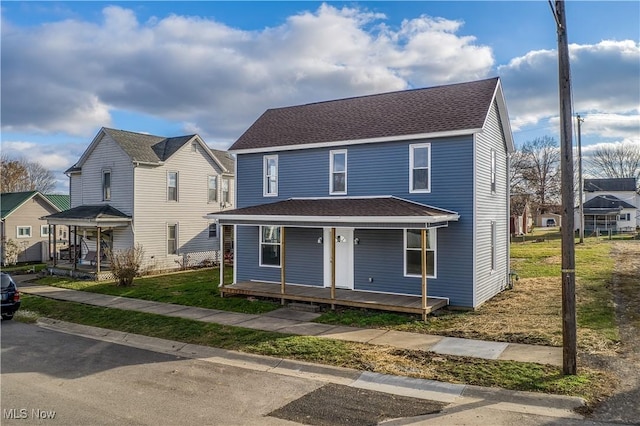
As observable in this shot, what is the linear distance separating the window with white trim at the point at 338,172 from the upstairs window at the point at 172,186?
11976mm

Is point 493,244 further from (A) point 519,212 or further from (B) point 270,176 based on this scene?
(A) point 519,212

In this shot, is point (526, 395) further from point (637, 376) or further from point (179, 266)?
point (179, 266)

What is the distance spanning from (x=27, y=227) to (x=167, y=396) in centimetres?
3014

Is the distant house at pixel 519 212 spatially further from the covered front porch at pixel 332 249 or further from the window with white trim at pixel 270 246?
the window with white trim at pixel 270 246

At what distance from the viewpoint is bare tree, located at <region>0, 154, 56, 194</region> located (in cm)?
5200

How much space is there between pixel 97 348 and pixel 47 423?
4.50 metres

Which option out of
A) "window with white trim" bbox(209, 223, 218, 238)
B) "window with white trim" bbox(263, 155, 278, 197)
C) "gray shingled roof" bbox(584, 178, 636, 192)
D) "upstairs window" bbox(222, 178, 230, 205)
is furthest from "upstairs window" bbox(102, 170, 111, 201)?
"gray shingled roof" bbox(584, 178, 636, 192)

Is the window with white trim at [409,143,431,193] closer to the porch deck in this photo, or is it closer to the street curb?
the porch deck

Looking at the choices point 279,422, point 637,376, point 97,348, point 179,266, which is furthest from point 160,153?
point 637,376

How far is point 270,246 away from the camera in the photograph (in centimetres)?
1714

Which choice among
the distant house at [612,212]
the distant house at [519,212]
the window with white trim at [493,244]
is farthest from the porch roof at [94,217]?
the distant house at [612,212]

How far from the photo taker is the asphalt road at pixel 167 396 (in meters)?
6.53

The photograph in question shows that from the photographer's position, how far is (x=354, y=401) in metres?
7.16

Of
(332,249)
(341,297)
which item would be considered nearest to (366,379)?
(332,249)
